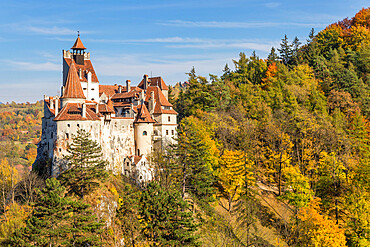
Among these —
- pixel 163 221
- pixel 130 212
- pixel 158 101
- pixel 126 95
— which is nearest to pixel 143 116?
pixel 158 101

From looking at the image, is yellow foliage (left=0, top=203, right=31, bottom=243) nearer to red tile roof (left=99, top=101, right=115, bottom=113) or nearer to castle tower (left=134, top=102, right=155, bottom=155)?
red tile roof (left=99, top=101, right=115, bottom=113)

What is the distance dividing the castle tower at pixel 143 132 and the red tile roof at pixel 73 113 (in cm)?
901

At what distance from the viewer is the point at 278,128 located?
223 ft

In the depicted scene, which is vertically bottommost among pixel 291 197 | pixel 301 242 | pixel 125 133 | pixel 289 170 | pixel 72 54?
pixel 301 242

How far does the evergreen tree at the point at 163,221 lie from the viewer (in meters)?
36.4

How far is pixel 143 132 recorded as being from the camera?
201 ft

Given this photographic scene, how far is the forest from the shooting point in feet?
124

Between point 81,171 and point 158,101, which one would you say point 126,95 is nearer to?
point 158,101

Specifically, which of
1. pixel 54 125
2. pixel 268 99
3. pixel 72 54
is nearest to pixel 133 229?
pixel 54 125

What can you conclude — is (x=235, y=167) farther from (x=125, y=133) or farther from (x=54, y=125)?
(x=54, y=125)

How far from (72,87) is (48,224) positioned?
24.5 m

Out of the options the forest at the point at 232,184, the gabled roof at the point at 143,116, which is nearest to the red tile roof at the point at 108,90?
the gabled roof at the point at 143,116

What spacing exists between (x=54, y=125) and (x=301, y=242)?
3946 cm

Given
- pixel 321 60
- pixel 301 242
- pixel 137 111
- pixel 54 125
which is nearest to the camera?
pixel 301 242
